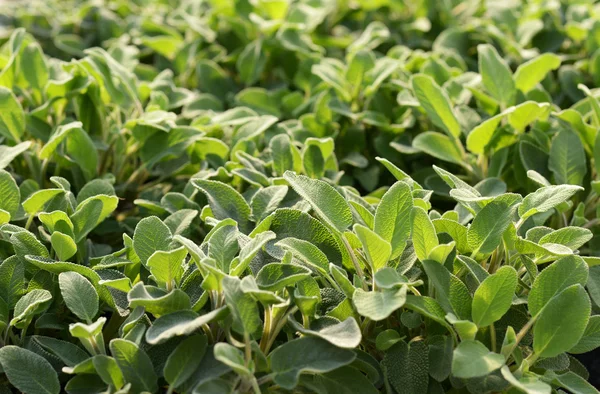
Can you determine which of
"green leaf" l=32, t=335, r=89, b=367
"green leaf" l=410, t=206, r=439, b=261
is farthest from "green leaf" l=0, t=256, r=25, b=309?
"green leaf" l=410, t=206, r=439, b=261

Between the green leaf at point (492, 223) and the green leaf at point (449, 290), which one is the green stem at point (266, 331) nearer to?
the green leaf at point (449, 290)

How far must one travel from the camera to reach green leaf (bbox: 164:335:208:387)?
40.4 inches

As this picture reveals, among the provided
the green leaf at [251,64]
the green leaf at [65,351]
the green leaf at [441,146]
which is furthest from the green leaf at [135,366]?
the green leaf at [251,64]

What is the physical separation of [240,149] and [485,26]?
1.14 metres

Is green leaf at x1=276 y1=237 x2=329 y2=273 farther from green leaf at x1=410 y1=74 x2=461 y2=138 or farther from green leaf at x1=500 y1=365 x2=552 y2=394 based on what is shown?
green leaf at x1=410 y1=74 x2=461 y2=138

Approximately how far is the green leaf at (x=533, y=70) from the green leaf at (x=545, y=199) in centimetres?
63

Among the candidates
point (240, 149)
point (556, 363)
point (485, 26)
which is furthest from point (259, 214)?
point (485, 26)

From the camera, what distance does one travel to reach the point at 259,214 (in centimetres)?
133

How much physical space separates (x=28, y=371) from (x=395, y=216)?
24.5 inches

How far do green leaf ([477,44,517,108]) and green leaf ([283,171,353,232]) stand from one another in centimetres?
70

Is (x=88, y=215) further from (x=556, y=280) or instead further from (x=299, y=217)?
(x=556, y=280)

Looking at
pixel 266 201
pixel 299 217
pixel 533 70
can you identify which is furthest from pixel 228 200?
pixel 533 70

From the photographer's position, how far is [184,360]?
1.04m

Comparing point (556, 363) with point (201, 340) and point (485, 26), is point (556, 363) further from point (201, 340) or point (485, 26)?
point (485, 26)
